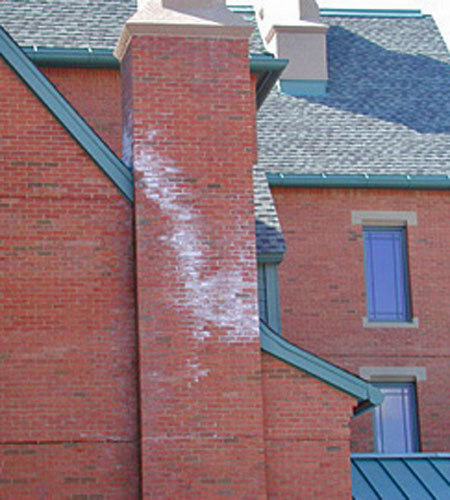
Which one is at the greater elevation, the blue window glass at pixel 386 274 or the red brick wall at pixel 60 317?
the blue window glass at pixel 386 274

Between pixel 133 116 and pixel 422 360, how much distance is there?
30.1 feet

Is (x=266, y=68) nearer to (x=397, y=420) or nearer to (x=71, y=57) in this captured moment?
(x=71, y=57)

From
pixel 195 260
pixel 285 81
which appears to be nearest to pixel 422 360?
pixel 285 81

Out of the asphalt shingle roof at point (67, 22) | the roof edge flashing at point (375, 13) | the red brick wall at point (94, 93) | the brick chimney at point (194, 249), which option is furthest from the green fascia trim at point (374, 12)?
the brick chimney at point (194, 249)

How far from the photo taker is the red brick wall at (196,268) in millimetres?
15523

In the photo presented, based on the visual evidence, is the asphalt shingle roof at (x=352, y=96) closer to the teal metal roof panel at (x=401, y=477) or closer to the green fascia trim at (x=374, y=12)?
the green fascia trim at (x=374, y=12)

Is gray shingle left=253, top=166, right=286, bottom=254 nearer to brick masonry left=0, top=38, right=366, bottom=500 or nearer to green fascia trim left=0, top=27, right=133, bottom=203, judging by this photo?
brick masonry left=0, top=38, right=366, bottom=500

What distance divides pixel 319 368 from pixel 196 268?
1892 millimetres

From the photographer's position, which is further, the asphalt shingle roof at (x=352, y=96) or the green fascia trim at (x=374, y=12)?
the green fascia trim at (x=374, y=12)

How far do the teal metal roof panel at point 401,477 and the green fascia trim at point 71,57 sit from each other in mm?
7913

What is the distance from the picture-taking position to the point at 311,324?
2344 cm

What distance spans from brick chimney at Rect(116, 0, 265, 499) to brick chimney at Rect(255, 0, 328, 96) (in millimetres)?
9296

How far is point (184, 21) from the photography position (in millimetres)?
16891

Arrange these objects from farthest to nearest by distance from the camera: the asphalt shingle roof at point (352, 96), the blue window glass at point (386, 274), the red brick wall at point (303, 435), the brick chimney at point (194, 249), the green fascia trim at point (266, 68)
→ the blue window glass at point (386, 274) → the asphalt shingle roof at point (352, 96) → the green fascia trim at point (266, 68) → the red brick wall at point (303, 435) → the brick chimney at point (194, 249)
